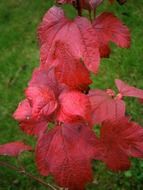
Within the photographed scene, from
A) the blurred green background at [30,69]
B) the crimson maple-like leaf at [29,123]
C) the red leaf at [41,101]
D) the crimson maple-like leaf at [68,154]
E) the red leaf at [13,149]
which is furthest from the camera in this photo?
the blurred green background at [30,69]

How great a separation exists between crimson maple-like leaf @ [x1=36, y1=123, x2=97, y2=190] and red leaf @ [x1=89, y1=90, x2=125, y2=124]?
152 millimetres

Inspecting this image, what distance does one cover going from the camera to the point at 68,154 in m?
1.11

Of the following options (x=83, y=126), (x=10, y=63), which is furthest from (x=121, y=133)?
(x=10, y=63)

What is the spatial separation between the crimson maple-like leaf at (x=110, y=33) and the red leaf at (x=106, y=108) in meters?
0.22

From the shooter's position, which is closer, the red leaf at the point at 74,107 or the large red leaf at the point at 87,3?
the red leaf at the point at 74,107

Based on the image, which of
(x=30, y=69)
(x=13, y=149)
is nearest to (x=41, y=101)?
(x=13, y=149)

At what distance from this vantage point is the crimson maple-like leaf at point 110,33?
115 centimetres

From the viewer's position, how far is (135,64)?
11.2 feet

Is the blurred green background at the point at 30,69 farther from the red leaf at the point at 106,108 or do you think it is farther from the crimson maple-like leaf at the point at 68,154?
the crimson maple-like leaf at the point at 68,154

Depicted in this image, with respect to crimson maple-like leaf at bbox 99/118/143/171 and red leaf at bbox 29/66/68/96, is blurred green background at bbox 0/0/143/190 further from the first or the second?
red leaf at bbox 29/66/68/96

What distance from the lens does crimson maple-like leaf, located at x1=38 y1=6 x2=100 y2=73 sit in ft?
3.32

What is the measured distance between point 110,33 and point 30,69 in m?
2.47

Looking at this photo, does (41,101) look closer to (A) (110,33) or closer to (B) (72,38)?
(B) (72,38)

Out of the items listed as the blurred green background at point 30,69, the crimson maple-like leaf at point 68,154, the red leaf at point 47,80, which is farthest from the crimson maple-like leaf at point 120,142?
the blurred green background at point 30,69
